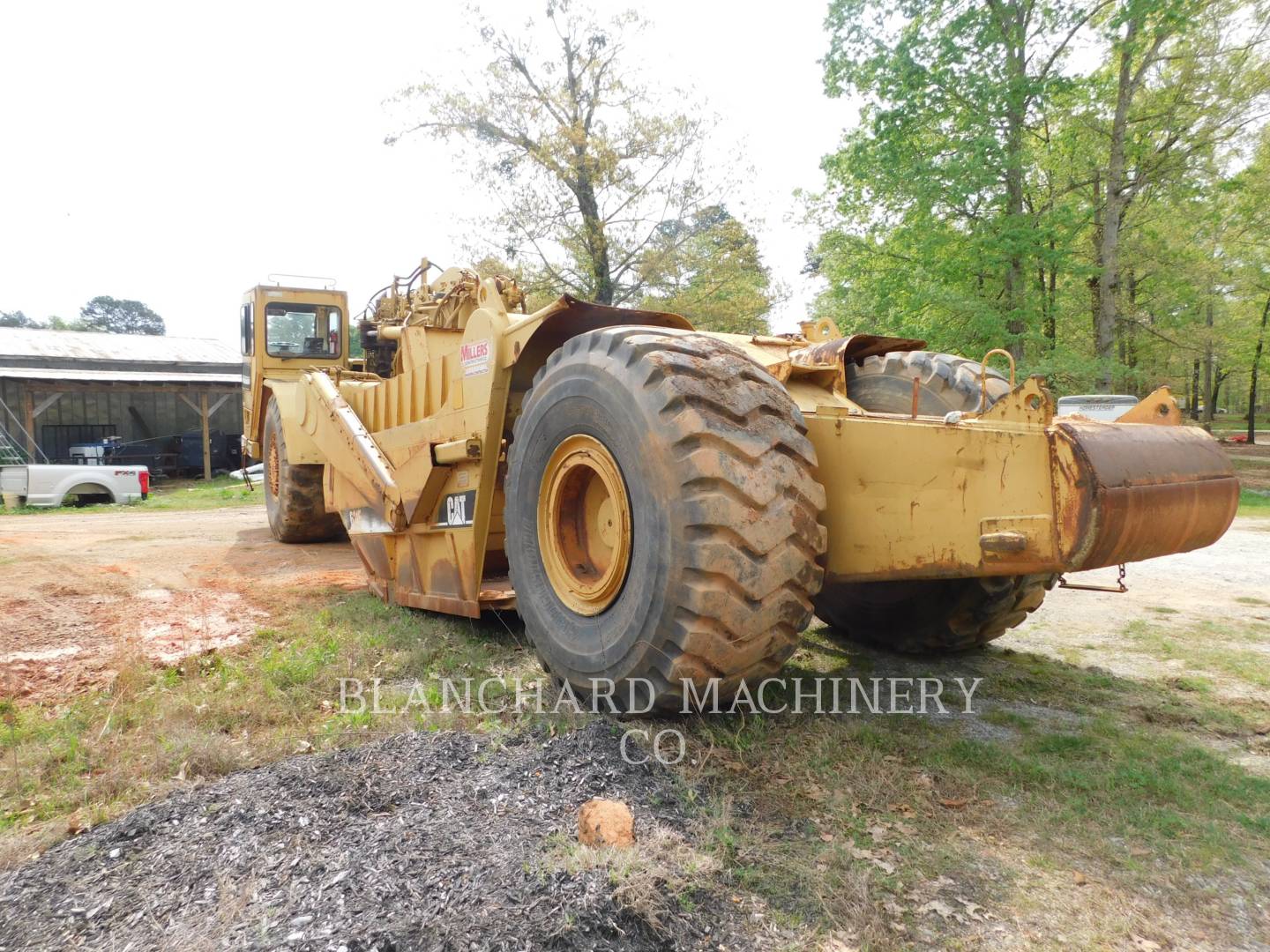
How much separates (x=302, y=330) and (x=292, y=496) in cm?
248

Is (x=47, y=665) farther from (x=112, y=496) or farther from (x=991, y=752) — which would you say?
(x=112, y=496)

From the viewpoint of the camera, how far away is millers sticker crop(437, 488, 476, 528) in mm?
4719

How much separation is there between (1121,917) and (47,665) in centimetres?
500

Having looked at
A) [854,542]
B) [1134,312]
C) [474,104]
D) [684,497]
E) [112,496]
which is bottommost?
[112,496]

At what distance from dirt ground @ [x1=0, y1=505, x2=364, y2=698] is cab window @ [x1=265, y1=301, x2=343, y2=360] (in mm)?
2346

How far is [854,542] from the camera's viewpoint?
128 inches

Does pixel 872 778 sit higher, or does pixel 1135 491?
pixel 1135 491

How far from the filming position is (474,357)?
4.65 metres

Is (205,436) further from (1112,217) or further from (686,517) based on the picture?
(686,517)

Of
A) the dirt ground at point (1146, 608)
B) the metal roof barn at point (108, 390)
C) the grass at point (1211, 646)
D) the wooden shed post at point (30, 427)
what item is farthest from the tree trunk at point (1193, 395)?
the wooden shed post at point (30, 427)

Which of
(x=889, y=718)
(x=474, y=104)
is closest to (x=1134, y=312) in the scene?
(x=474, y=104)

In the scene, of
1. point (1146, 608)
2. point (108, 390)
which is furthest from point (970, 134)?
point (108, 390)
